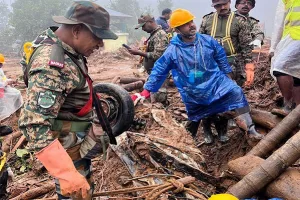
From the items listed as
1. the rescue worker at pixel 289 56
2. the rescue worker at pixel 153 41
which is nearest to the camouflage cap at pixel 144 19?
the rescue worker at pixel 153 41

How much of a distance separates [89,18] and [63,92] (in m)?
0.60

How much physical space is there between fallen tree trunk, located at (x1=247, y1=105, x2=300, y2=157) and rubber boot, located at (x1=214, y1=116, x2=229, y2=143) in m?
1.39

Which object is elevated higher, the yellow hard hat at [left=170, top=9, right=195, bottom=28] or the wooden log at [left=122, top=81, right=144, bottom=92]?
the yellow hard hat at [left=170, top=9, right=195, bottom=28]

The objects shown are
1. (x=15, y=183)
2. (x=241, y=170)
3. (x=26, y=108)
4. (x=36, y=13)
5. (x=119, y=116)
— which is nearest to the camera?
(x=26, y=108)

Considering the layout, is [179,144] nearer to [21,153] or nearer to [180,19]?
[180,19]

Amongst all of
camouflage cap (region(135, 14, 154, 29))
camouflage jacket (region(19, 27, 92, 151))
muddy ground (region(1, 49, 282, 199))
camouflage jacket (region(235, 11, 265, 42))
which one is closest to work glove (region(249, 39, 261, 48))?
camouflage jacket (region(235, 11, 265, 42))

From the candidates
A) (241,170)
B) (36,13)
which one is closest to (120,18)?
(36,13)

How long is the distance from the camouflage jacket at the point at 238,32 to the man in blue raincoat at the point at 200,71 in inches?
30.2

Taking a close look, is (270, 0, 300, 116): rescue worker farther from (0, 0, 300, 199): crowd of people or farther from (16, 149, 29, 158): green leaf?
(16, 149, 29, 158): green leaf

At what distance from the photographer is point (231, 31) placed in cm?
518

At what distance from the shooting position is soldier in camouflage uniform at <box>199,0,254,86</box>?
16.9 feet

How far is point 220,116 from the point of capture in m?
5.06

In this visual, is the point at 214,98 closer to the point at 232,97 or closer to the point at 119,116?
the point at 232,97

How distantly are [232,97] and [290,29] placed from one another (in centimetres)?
126
